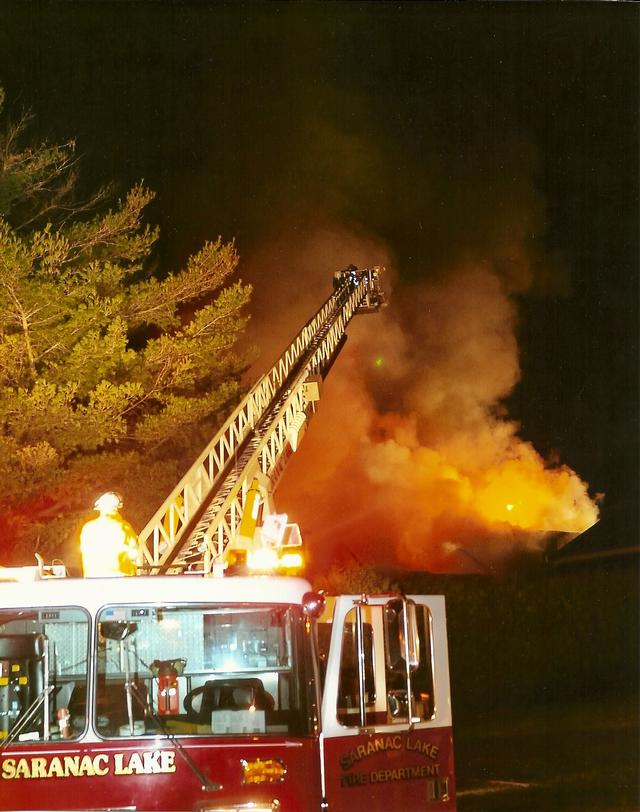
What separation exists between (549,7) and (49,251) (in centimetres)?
669

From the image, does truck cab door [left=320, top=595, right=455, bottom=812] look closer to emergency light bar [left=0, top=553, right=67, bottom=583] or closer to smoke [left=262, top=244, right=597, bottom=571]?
emergency light bar [left=0, top=553, right=67, bottom=583]

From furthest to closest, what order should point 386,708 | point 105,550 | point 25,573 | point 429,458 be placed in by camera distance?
point 429,458 < point 105,550 < point 386,708 < point 25,573

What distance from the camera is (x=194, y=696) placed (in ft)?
15.0

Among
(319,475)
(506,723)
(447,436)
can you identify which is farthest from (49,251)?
(447,436)

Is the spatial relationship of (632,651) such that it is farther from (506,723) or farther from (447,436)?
(447,436)

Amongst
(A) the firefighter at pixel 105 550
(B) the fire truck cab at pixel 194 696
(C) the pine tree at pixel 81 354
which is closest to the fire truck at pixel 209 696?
(B) the fire truck cab at pixel 194 696

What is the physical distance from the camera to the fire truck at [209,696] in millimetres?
4281

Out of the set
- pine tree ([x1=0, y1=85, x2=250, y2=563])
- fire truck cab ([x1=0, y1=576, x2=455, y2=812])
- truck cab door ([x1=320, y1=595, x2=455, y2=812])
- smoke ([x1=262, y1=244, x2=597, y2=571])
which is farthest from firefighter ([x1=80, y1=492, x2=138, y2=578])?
smoke ([x1=262, y1=244, x2=597, y2=571])

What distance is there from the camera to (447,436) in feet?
98.1

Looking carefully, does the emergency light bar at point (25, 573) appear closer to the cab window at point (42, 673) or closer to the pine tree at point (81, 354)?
the cab window at point (42, 673)

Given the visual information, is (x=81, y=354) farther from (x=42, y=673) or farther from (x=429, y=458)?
(x=429, y=458)

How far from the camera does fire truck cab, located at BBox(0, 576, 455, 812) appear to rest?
428 centimetres

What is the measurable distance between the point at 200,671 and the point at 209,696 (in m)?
0.13

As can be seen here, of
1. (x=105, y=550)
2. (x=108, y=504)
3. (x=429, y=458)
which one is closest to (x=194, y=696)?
(x=105, y=550)
